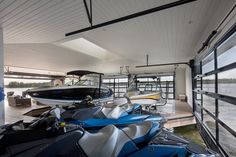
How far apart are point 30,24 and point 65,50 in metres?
2.73

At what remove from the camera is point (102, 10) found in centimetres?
267

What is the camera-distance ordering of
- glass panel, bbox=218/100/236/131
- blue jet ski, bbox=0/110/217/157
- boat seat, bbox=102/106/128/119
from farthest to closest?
boat seat, bbox=102/106/128/119, glass panel, bbox=218/100/236/131, blue jet ski, bbox=0/110/217/157

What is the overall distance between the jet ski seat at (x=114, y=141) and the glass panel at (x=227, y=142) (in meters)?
1.74

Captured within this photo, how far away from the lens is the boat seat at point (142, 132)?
1467mm

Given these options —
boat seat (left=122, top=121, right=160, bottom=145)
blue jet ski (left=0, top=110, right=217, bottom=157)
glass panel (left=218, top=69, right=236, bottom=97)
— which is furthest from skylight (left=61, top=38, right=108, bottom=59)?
glass panel (left=218, top=69, right=236, bottom=97)

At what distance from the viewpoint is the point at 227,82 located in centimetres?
236

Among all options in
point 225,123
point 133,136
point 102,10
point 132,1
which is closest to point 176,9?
point 132,1

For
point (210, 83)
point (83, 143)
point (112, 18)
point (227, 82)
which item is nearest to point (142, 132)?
point (83, 143)

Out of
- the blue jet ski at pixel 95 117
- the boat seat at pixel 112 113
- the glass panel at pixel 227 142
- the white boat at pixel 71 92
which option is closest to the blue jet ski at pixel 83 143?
the blue jet ski at pixel 95 117

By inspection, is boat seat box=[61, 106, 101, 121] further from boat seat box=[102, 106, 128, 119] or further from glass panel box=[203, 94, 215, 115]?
glass panel box=[203, 94, 215, 115]

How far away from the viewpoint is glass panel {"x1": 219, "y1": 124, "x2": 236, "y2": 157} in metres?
2.34

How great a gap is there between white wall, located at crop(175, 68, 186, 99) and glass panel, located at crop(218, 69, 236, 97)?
969 cm

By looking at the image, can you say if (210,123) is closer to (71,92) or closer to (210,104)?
(210,104)

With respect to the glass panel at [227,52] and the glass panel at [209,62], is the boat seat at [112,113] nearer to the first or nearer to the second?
the glass panel at [227,52]
